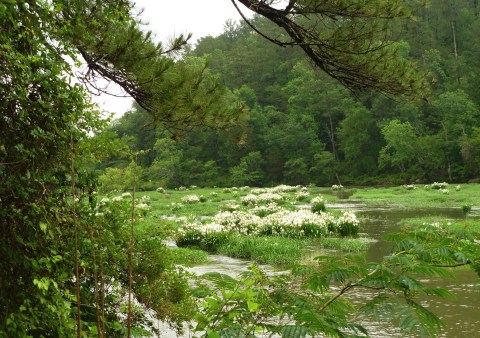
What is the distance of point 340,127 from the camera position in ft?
232

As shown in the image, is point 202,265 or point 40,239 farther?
point 202,265

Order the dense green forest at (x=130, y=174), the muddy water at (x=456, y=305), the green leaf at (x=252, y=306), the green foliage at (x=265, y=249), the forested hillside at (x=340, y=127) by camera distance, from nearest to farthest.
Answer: the green leaf at (x=252, y=306) < the dense green forest at (x=130, y=174) < the muddy water at (x=456, y=305) < the green foliage at (x=265, y=249) < the forested hillside at (x=340, y=127)

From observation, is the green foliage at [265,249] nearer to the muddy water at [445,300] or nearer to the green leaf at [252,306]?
the muddy water at [445,300]

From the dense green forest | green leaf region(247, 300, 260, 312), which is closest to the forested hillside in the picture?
the dense green forest

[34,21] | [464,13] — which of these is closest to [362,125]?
[464,13]

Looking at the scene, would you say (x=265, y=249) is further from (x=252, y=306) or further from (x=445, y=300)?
(x=252, y=306)

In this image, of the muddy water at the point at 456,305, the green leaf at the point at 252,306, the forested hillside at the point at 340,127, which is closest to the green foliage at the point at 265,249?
the muddy water at the point at 456,305

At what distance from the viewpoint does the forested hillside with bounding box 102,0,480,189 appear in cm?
5162

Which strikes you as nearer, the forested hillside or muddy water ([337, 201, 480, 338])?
muddy water ([337, 201, 480, 338])

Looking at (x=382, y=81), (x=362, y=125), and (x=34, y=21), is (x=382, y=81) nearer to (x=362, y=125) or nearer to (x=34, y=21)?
(x=34, y=21)

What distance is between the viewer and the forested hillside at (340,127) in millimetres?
51625

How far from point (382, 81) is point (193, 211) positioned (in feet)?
65.4

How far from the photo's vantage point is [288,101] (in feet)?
244

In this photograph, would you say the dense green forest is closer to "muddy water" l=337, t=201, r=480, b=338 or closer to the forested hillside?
"muddy water" l=337, t=201, r=480, b=338
